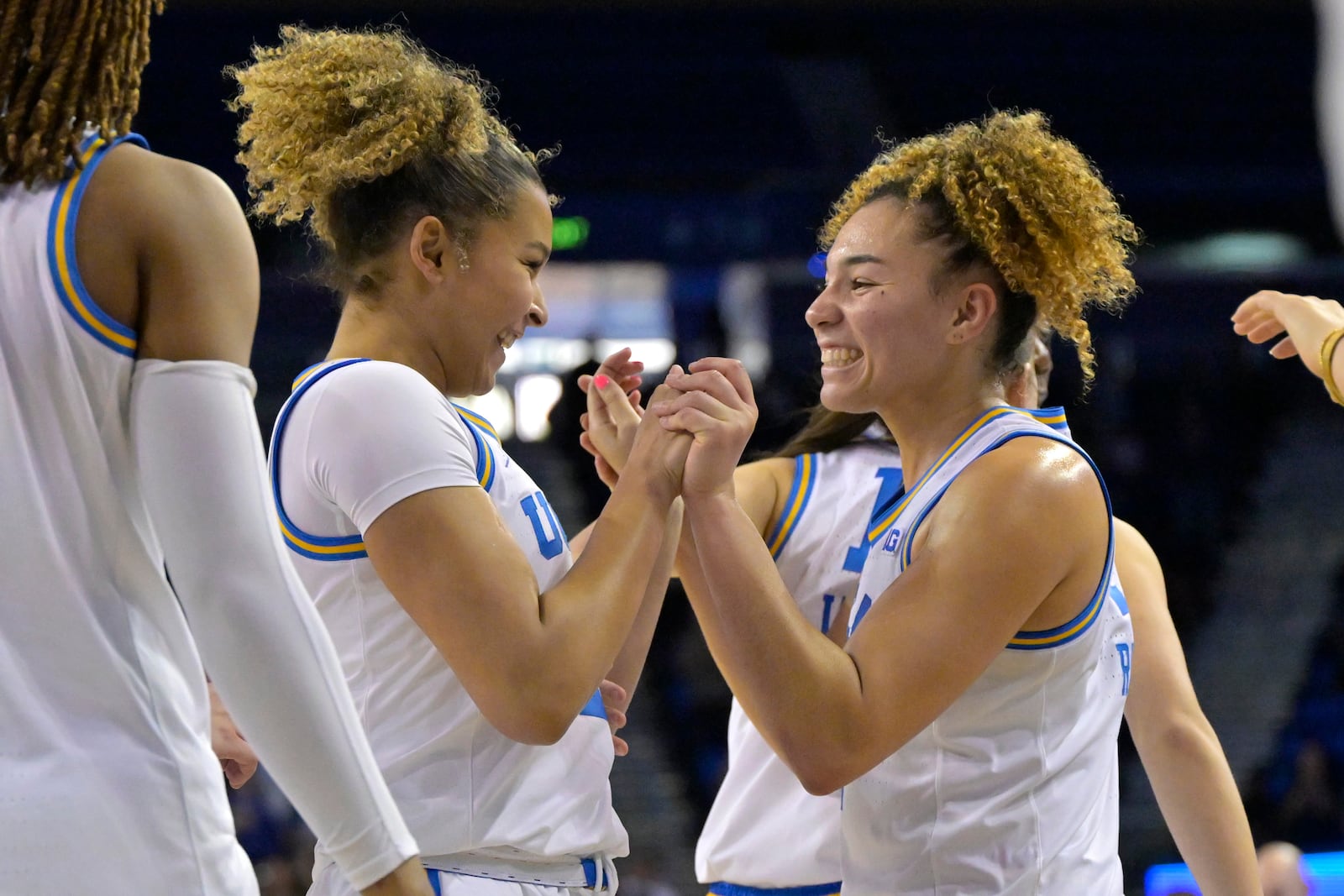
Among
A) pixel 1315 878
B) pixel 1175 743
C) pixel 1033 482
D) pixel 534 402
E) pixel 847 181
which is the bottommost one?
pixel 1315 878

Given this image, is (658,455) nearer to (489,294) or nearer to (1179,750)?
(489,294)

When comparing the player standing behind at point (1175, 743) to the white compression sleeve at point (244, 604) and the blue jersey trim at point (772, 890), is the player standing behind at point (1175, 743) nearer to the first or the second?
the blue jersey trim at point (772, 890)

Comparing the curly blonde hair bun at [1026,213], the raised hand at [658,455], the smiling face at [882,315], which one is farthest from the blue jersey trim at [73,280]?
the curly blonde hair bun at [1026,213]

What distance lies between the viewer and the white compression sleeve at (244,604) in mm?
1364

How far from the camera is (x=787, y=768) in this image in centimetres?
279

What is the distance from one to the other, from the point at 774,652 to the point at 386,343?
2.36 ft

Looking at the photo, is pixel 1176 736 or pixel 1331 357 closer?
pixel 1331 357

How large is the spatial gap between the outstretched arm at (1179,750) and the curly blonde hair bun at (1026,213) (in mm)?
574

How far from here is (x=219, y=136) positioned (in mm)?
13883

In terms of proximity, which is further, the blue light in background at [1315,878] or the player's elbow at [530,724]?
the blue light in background at [1315,878]

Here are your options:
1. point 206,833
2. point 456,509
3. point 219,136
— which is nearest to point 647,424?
point 456,509

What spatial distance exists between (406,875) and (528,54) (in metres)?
14.0

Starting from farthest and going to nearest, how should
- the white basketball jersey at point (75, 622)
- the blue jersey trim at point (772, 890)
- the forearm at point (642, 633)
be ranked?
the blue jersey trim at point (772, 890) < the forearm at point (642, 633) < the white basketball jersey at point (75, 622)

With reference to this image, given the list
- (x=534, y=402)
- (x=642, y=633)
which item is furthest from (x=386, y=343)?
(x=534, y=402)
